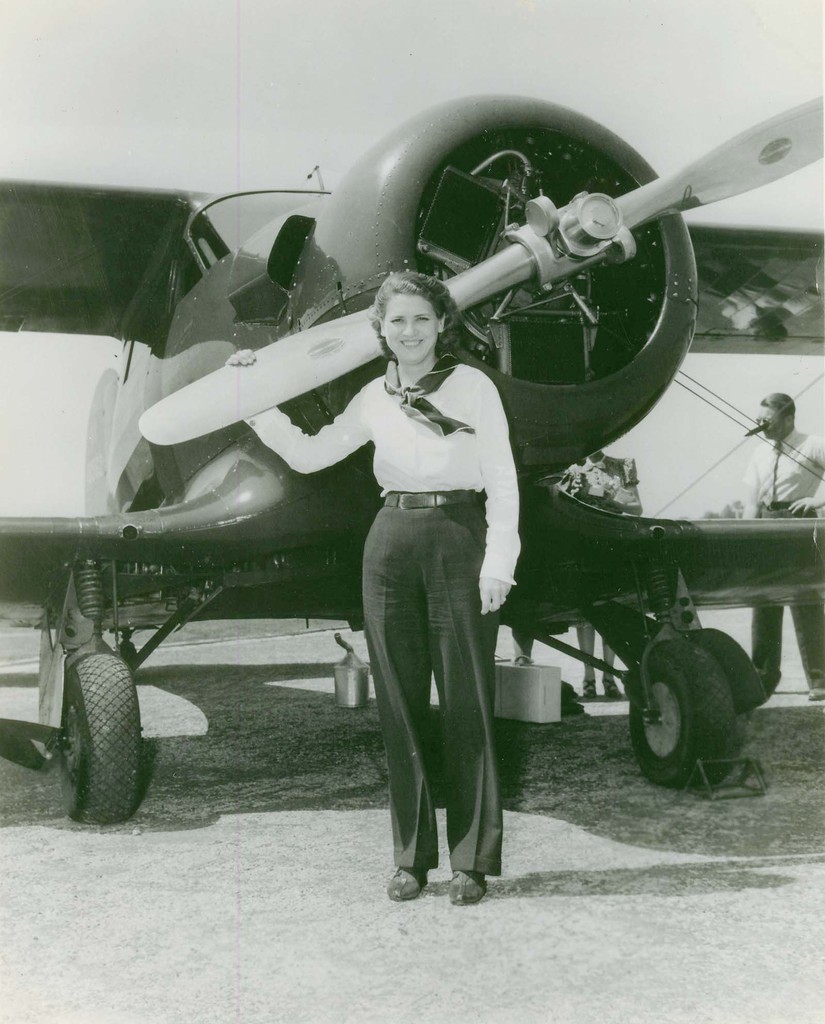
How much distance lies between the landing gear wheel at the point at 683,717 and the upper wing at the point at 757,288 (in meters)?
2.63

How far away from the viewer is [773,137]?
2869 millimetres

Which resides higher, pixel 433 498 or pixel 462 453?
pixel 462 453

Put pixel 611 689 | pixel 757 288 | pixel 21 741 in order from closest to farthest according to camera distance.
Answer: pixel 21 741 < pixel 757 288 < pixel 611 689

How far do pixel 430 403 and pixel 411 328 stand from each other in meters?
0.20

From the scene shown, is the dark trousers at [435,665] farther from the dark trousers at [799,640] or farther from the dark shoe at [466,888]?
the dark trousers at [799,640]

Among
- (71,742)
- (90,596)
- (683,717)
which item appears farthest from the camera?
(683,717)

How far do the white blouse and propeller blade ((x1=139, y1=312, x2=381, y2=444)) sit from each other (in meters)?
0.30

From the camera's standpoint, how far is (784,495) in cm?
634

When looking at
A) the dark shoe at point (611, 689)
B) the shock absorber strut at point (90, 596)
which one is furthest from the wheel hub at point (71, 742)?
the dark shoe at point (611, 689)

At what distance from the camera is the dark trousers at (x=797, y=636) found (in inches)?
Result: 268

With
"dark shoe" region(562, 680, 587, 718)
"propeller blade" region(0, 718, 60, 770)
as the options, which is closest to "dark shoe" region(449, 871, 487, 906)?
"propeller blade" region(0, 718, 60, 770)

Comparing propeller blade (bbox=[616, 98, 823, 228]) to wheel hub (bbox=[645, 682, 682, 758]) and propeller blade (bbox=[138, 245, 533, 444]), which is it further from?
wheel hub (bbox=[645, 682, 682, 758])

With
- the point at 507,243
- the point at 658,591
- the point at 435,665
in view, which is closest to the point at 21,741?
the point at 435,665

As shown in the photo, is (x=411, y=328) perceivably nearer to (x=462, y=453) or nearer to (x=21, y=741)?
(x=462, y=453)
